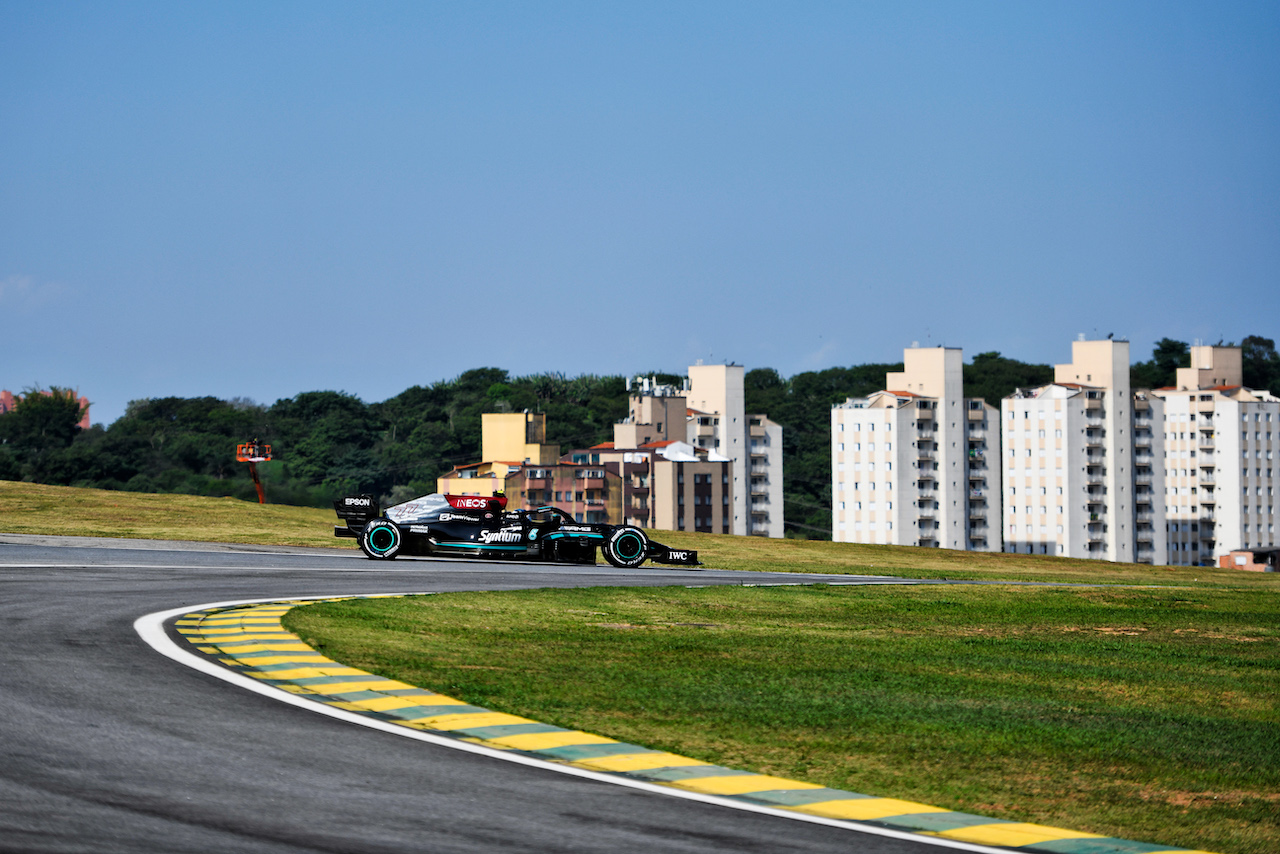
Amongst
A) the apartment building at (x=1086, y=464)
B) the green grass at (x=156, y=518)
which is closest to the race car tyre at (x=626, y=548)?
the green grass at (x=156, y=518)

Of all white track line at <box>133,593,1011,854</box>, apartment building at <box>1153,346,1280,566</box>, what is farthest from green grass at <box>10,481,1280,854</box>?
apartment building at <box>1153,346,1280,566</box>

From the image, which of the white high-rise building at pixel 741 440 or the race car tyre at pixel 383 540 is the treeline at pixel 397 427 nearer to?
the white high-rise building at pixel 741 440

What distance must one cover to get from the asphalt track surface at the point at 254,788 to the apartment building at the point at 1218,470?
14183 cm

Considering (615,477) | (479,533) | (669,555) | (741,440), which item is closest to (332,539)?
(479,533)

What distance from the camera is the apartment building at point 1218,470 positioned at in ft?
468

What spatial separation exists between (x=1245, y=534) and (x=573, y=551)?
129894mm

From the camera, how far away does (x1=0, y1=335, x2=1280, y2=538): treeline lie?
10600 centimetres

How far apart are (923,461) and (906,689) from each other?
125 meters

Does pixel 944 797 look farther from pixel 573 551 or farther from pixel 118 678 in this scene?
pixel 573 551

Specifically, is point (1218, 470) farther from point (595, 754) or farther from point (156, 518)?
point (595, 754)

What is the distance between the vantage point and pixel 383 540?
3067 cm

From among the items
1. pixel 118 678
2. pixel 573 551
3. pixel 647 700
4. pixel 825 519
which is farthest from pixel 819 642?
pixel 825 519

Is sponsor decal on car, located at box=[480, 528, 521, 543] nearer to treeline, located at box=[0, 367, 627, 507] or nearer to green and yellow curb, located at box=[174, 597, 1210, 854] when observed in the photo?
green and yellow curb, located at box=[174, 597, 1210, 854]

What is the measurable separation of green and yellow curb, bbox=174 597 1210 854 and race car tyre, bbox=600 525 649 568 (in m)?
16.7
